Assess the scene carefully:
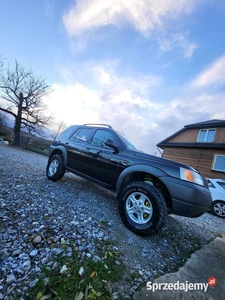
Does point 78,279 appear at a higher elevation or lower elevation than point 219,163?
lower

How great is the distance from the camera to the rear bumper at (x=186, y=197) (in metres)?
2.42

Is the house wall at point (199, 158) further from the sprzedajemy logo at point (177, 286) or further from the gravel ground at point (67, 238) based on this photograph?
the sprzedajemy logo at point (177, 286)

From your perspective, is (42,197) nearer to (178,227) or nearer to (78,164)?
(78,164)

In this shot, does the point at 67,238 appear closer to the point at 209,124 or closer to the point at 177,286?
Result: the point at 177,286

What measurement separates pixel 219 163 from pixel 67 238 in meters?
13.2

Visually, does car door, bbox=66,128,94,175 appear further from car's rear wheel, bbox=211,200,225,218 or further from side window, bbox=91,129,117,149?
car's rear wheel, bbox=211,200,225,218

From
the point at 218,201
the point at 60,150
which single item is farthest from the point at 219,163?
the point at 60,150

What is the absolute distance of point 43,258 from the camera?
68.6 inches

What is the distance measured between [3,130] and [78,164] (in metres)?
30.0

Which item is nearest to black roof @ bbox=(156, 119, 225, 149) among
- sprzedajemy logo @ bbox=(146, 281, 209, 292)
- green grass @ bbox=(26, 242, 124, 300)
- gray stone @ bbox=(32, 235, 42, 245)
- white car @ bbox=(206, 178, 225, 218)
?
white car @ bbox=(206, 178, 225, 218)

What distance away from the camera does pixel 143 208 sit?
8.64 ft

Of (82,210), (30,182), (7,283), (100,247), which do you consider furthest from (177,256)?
(30,182)

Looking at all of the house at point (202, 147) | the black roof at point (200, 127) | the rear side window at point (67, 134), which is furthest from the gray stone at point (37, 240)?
the black roof at point (200, 127)

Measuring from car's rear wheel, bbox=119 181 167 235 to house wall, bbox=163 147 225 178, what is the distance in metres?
11.7
